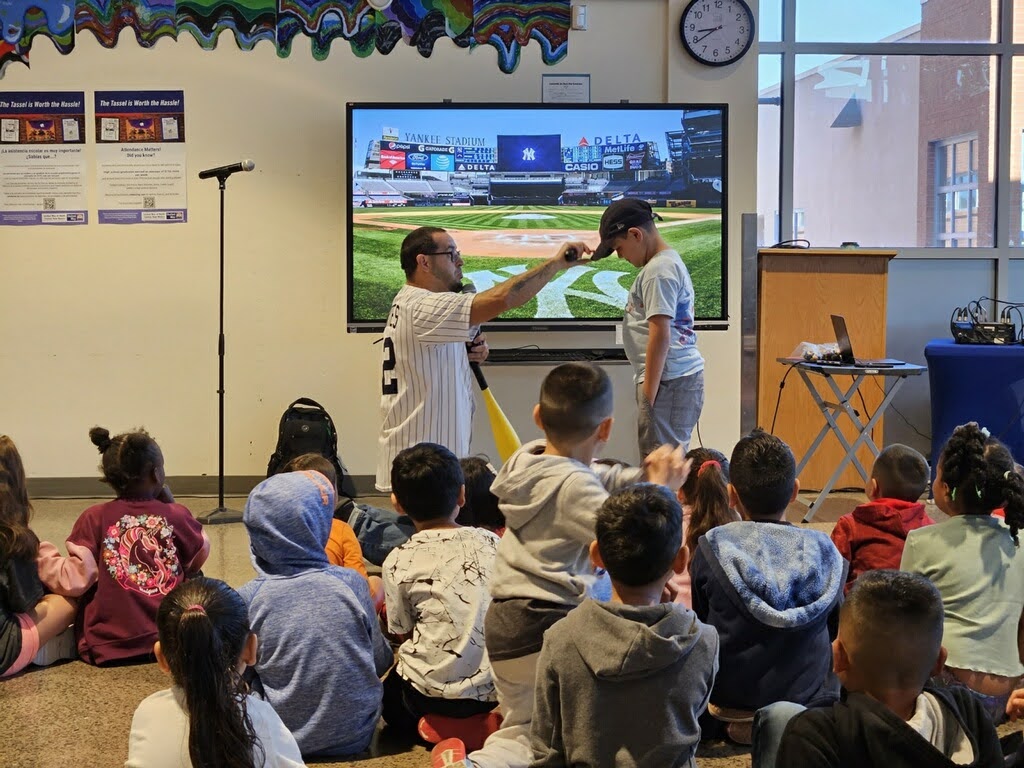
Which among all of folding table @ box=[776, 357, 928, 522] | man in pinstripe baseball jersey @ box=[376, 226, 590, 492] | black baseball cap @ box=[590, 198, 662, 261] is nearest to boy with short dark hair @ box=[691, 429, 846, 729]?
man in pinstripe baseball jersey @ box=[376, 226, 590, 492]

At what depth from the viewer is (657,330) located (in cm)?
370

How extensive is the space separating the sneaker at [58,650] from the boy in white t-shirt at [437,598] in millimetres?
1189

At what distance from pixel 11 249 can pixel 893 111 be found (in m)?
4.83

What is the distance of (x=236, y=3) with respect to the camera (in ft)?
18.3

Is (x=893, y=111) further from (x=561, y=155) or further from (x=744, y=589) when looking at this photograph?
(x=744, y=589)

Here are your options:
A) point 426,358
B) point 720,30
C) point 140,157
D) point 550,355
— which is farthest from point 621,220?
point 140,157

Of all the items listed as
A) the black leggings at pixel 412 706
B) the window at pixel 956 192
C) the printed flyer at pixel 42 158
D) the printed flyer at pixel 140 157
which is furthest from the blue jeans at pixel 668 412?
the printed flyer at pixel 42 158

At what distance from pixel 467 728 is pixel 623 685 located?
2.32 feet

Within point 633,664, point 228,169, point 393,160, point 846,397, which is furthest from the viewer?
point 393,160

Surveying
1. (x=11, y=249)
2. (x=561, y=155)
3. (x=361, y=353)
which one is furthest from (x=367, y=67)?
(x=11, y=249)

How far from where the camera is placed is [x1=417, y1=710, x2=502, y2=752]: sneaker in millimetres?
2492

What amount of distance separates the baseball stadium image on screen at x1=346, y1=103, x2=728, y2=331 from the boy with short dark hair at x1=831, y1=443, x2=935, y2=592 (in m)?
2.62

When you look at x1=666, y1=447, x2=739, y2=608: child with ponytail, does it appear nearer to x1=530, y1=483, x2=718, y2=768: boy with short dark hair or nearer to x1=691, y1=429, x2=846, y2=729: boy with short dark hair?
x1=691, y1=429, x2=846, y2=729: boy with short dark hair

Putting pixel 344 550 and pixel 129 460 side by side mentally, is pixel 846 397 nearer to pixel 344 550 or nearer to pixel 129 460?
pixel 344 550
